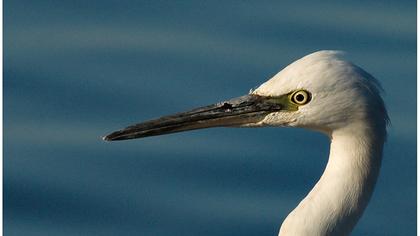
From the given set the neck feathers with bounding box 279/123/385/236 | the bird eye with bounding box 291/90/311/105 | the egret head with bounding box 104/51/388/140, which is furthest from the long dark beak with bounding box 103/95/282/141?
the neck feathers with bounding box 279/123/385/236

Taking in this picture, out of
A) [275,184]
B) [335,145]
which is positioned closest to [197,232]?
[275,184]

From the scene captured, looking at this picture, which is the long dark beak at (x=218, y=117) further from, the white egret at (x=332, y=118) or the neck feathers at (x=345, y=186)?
the neck feathers at (x=345, y=186)

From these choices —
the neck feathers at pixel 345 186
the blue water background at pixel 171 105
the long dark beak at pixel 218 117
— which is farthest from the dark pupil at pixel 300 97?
the blue water background at pixel 171 105

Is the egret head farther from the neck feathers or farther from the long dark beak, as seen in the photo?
the neck feathers

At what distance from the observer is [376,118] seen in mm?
7750

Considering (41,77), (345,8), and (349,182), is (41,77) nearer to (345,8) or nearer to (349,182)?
(345,8)

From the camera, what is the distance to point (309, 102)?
7859mm

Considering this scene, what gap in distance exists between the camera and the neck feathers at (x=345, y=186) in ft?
25.7

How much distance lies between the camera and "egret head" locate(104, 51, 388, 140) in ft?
25.3

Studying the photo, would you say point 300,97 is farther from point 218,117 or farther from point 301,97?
point 218,117

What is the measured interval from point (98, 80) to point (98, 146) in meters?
0.69

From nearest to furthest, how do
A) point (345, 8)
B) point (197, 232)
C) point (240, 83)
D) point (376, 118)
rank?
point (376, 118) → point (197, 232) → point (240, 83) → point (345, 8)

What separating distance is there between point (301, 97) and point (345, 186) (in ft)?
1.86

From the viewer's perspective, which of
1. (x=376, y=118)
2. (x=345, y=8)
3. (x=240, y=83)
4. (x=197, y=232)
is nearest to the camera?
(x=376, y=118)
